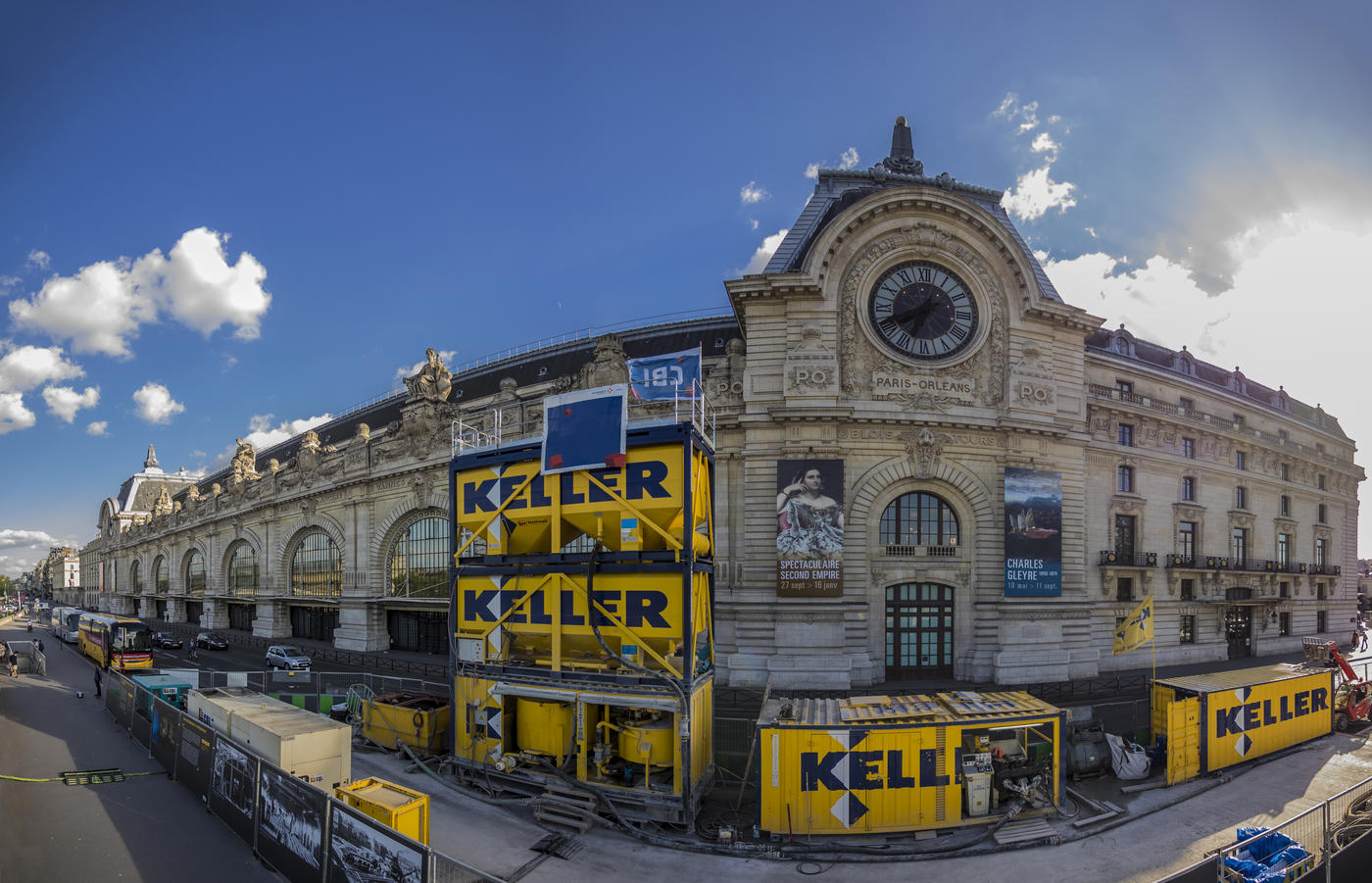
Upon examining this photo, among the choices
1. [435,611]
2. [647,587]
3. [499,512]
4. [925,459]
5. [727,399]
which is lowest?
[435,611]

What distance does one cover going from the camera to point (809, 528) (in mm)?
30031

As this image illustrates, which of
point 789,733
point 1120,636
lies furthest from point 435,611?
point 1120,636

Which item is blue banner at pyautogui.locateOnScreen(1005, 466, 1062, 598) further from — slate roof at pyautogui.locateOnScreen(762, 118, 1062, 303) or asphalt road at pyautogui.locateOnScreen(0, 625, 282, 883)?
asphalt road at pyautogui.locateOnScreen(0, 625, 282, 883)

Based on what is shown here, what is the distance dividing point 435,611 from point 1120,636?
3659 cm

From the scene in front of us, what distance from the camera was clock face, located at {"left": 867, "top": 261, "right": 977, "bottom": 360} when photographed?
32656 millimetres

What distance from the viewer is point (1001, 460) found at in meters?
32.6

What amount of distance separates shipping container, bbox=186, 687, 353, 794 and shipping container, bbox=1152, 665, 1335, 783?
20.6m

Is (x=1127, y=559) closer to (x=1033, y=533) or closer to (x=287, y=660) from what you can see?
(x=1033, y=533)

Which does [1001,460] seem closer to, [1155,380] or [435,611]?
[1155,380]

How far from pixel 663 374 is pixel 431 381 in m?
23.9

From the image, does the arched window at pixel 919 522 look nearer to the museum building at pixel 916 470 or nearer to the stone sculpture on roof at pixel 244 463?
the museum building at pixel 916 470

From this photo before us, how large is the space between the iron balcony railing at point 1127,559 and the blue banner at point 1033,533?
20.6 feet

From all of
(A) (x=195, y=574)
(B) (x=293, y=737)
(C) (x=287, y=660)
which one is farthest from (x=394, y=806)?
(A) (x=195, y=574)

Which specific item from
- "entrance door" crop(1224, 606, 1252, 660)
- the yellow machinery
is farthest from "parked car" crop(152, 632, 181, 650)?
"entrance door" crop(1224, 606, 1252, 660)
